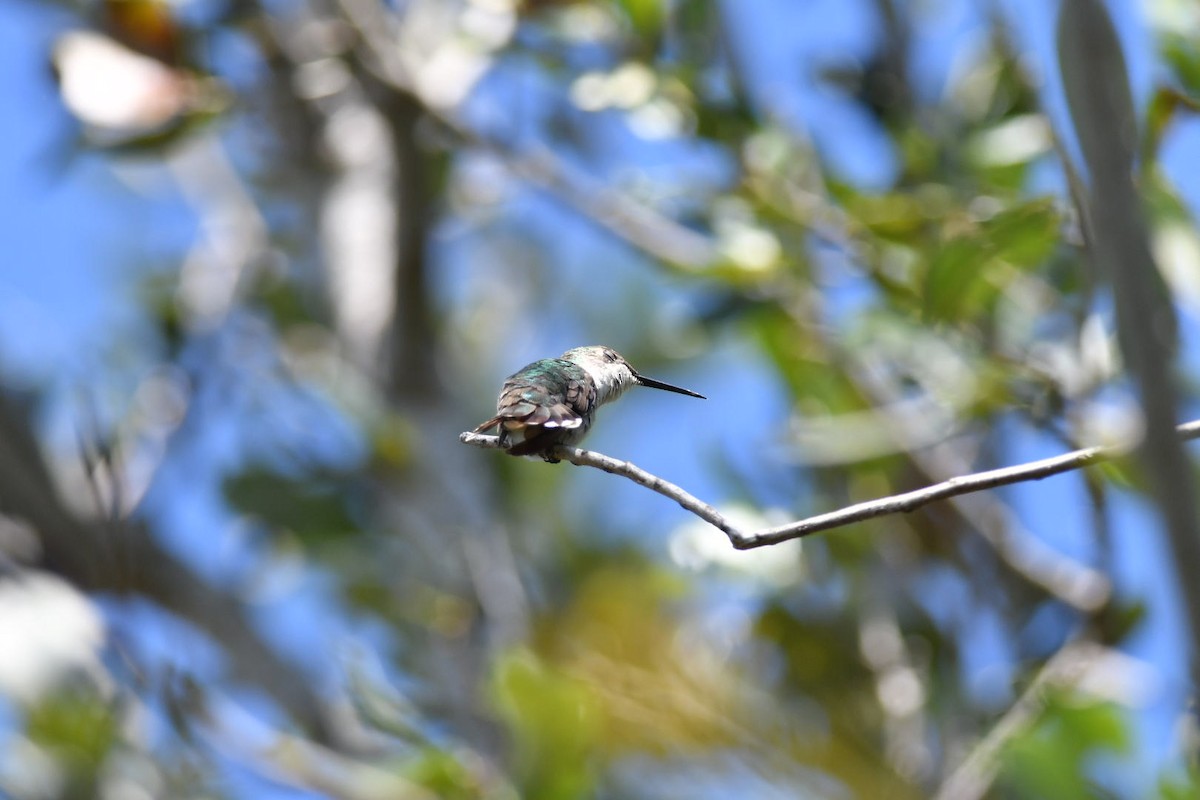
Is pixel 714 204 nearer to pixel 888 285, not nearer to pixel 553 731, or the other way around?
pixel 888 285

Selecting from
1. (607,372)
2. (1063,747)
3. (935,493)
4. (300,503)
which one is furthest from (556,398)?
(300,503)

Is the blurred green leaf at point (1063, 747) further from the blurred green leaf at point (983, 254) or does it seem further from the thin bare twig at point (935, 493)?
the thin bare twig at point (935, 493)

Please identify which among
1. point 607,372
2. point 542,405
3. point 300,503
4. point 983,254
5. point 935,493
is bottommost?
point 935,493

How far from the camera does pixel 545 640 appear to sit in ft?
8.21

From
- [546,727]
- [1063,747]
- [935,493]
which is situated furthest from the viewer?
[546,727]

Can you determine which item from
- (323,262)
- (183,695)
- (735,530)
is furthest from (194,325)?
(735,530)

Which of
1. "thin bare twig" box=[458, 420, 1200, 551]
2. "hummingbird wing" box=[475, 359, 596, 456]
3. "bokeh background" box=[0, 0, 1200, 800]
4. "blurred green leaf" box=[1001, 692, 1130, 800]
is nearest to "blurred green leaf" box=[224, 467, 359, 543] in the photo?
"bokeh background" box=[0, 0, 1200, 800]

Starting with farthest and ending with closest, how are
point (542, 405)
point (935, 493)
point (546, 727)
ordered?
point (546, 727)
point (542, 405)
point (935, 493)

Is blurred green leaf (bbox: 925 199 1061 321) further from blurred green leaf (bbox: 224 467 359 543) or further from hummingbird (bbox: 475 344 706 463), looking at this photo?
blurred green leaf (bbox: 224 467 359 543)

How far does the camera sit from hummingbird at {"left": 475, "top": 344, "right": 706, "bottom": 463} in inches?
46.6

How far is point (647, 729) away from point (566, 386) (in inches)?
41.6

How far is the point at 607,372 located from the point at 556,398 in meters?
0.29

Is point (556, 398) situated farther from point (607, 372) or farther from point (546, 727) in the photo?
point (546, 727)

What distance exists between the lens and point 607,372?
1614 millimetres
